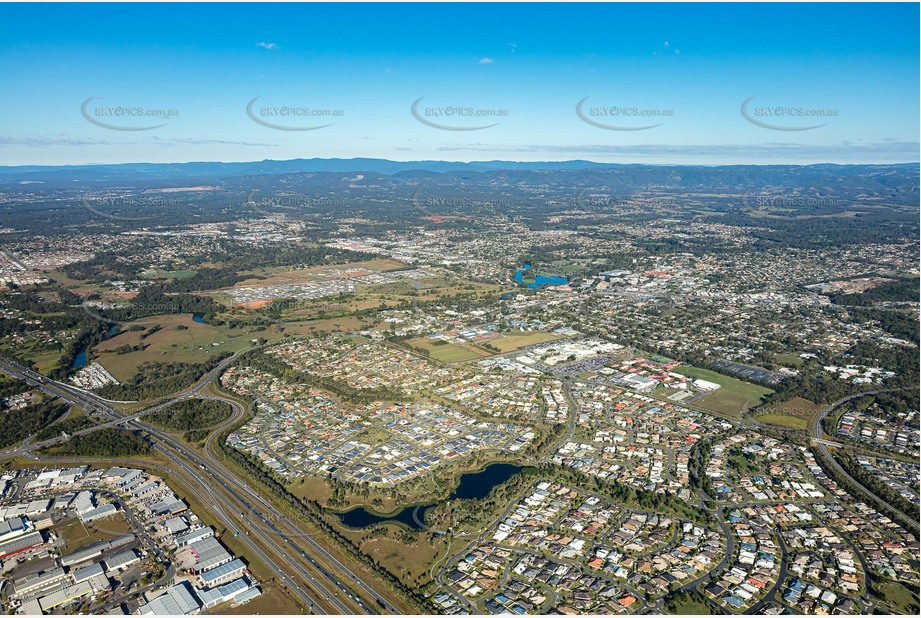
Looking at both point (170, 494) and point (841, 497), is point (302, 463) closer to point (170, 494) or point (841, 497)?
point (170, 494)

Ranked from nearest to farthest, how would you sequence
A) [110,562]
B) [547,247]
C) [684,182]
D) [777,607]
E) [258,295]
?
[777,607]
[110,562]
[258,295]
[547,247]
[684,182]

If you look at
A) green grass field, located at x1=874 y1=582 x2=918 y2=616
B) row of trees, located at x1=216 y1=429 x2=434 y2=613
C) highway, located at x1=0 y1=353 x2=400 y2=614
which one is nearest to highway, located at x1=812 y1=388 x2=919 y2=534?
green grass field, located at x1=874 y1=582 x2=918 y2=616

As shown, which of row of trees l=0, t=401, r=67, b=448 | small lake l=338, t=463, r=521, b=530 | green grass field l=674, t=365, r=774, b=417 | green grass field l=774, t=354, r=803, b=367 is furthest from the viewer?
green grass field l=774, t=354, r=803, b=367

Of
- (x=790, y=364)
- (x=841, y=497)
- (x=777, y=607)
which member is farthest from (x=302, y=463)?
(x=790, y=364)

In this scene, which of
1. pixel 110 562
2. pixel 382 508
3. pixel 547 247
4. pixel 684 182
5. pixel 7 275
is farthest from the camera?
pixel 684 182

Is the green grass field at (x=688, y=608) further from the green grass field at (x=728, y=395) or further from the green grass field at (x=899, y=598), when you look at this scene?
the green grass field at (x=728, y=395)

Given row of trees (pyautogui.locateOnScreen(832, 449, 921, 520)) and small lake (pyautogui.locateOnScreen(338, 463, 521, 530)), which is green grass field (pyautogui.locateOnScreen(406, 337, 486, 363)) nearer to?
small lake (pyautogui.locateOnScreen(338, 463, 521, 530))

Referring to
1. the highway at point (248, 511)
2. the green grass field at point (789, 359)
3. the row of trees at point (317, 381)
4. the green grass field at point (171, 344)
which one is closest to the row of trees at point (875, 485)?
the green grass field at point (789, 359)
